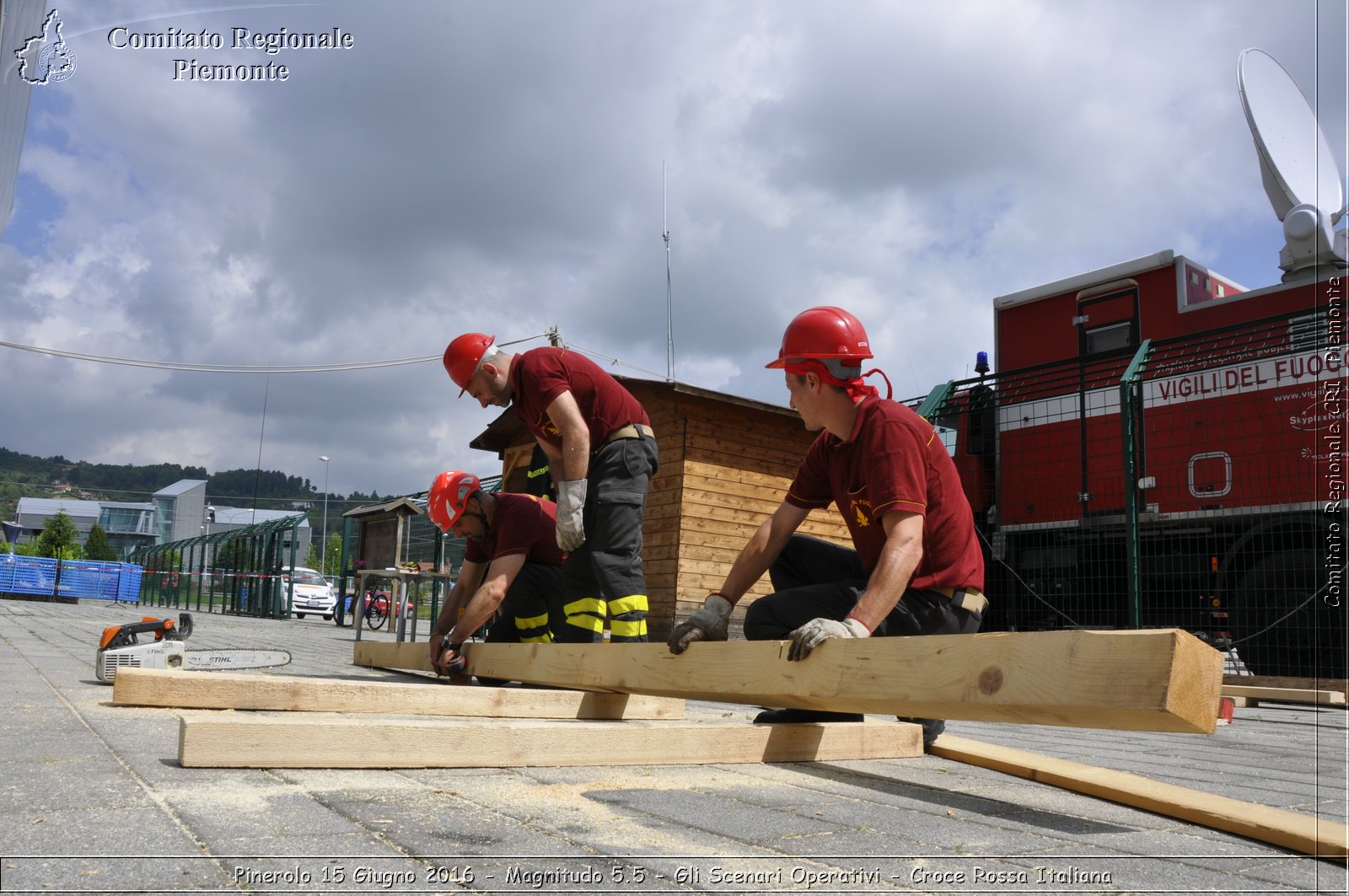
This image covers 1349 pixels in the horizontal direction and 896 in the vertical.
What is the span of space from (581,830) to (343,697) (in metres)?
2.07

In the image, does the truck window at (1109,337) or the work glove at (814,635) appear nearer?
the work glove at (814,635)

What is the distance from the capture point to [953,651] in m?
2.27

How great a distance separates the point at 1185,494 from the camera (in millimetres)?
8656

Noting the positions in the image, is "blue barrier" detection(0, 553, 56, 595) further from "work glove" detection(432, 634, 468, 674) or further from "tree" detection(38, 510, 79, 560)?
"work glove" detection(432, 634, 468, 674)

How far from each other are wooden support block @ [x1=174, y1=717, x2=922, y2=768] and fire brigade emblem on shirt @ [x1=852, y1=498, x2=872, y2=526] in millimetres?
711

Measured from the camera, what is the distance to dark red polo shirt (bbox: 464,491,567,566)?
5379 mm

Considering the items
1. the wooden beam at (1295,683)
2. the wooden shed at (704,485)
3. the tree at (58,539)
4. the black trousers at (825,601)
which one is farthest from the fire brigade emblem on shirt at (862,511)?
the tree at (58,539)

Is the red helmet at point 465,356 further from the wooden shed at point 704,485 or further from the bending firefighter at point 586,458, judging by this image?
the wooden shed at point 704,485

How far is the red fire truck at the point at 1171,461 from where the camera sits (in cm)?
798

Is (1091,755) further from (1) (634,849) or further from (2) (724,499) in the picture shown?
(2) (724,499)

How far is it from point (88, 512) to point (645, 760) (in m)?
154

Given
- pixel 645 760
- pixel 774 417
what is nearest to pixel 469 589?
pixel 645 760

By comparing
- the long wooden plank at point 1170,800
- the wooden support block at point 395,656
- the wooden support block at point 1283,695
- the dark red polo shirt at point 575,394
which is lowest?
the wooden support block at point 1283,695

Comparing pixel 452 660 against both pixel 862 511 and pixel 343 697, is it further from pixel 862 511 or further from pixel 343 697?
pixel 862 511
